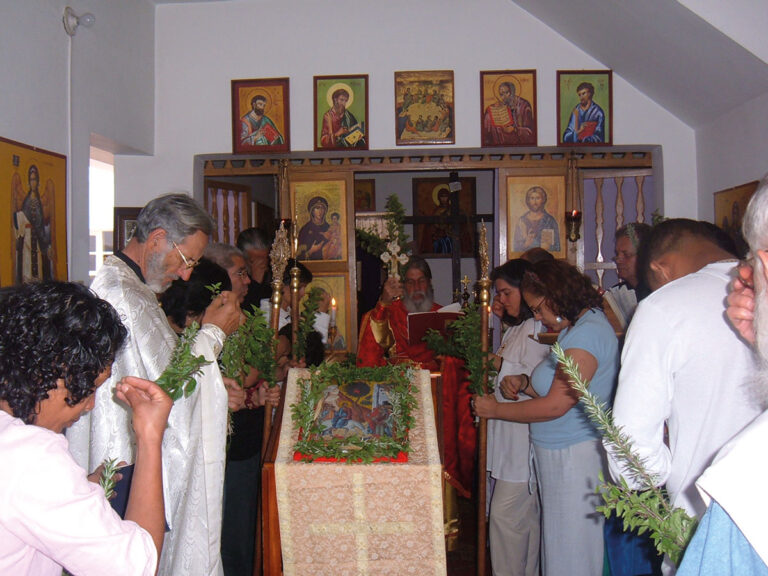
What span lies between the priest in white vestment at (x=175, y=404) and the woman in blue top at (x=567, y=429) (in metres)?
1.33

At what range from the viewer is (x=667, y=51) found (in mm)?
4844

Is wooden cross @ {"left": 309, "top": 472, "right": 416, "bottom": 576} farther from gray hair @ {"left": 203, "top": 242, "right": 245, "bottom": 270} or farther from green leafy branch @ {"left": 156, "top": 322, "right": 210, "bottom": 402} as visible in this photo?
gray hair @ {"left": 203, "top": 242, "right": 245, "bottom": 270}

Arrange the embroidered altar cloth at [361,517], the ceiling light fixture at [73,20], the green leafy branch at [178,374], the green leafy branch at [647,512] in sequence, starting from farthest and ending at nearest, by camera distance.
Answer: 1. the ceiling light fixture at [73,20]
2. the embroidered altar cloth at [361,517]
3. the green leafy branch at [178,374]
4. the green leafy branch at [647,512]

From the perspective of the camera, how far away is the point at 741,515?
903mm

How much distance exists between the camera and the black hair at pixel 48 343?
1289mm

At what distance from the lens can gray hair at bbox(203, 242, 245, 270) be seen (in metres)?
3.80

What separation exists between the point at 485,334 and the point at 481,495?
0.83m

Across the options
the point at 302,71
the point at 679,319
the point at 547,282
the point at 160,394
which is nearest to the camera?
the point at 160,394

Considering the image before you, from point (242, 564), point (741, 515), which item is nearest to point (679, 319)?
point (741, 515)

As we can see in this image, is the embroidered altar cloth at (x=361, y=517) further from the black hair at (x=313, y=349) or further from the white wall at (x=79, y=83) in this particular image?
the white wall at (x=79, y=83)

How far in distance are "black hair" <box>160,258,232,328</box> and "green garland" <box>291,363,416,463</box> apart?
57 centimetres

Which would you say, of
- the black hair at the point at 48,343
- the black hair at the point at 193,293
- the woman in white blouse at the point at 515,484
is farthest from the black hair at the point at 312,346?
the black hair at the point at 48,343

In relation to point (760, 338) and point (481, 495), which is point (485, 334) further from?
point (760, 338)

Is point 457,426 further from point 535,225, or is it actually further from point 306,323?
point 535,225
